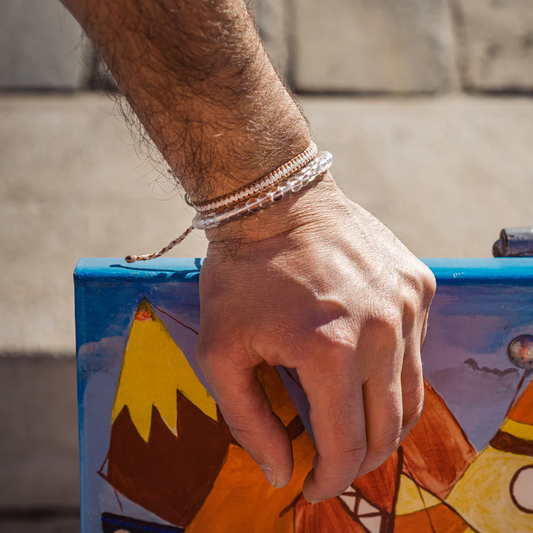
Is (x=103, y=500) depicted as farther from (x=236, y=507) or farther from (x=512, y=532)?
(x=512, y=532)

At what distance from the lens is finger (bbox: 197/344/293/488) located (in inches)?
20.8

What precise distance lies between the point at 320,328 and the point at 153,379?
0.29 metres

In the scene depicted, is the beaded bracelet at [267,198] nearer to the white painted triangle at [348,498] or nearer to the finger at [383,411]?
the finger at [383,411]

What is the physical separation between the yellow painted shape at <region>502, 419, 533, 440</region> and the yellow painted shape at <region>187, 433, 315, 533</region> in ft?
0.89

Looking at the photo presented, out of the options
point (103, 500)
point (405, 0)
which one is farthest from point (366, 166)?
point (103, 500)

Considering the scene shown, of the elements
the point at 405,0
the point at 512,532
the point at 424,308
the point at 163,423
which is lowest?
the point at 512,532

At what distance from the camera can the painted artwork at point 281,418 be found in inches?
26.2

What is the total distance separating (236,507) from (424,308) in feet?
1.23

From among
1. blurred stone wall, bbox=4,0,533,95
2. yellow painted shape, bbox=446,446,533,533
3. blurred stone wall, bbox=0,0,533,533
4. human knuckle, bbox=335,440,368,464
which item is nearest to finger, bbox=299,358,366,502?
human knuckle, bbox=335,440,368,464

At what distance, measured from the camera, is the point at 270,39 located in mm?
2387

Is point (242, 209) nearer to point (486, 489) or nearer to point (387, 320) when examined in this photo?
point (387, 320)

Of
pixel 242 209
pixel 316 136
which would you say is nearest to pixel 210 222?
pixel 242 209

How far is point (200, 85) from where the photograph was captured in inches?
21.4

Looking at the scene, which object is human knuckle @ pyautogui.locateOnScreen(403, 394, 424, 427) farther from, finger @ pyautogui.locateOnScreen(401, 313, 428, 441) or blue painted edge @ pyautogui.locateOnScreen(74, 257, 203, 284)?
blue painted edge @ pyautogui.locateOnScreen(74, 257, 203, 284)
